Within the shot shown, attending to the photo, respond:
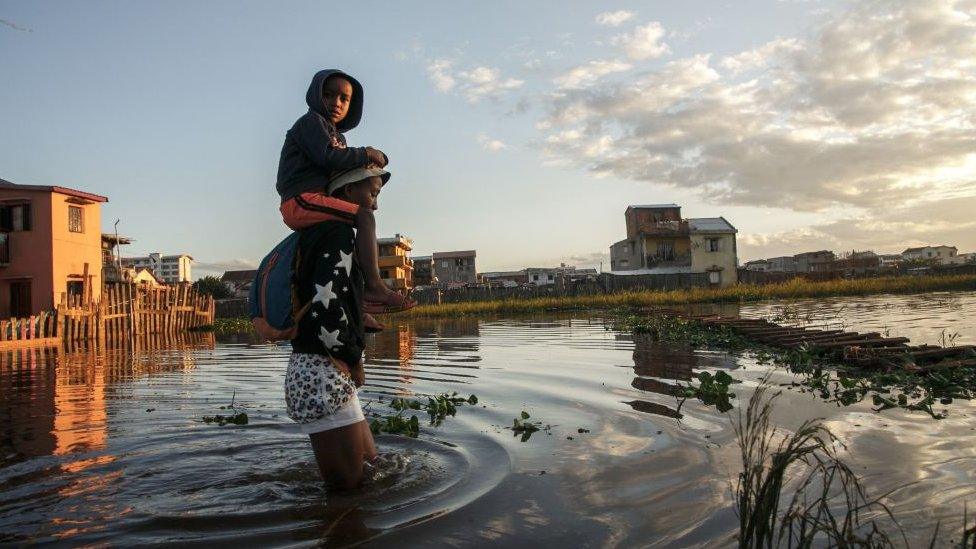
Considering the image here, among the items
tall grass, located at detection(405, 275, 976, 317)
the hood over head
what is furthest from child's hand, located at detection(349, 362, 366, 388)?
tall grass, located at detection(405, 275, 976, 317)

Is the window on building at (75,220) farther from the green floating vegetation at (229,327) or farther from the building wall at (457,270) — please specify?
the building wall at (457,270)

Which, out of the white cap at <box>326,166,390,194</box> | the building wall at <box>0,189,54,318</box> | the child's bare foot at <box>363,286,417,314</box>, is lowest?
the child's bare foot at <box>363,286,417,314</box>

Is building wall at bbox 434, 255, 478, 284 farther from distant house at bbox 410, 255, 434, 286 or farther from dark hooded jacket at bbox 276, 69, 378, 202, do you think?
dark hooded jacket at bbox 276, 69, 378, 202

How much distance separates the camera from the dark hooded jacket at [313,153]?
3.13 m

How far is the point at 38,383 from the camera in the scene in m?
8.58

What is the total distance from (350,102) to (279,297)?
119 cm

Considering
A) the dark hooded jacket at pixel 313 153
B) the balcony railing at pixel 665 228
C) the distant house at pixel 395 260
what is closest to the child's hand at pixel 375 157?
the dark hooded jacket at pixel 313 153

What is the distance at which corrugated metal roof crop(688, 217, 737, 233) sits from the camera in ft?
188

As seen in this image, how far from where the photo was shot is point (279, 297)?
3.12 meters

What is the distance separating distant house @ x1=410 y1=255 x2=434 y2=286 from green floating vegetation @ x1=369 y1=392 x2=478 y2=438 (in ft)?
231

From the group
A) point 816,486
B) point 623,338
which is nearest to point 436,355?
point 623,338

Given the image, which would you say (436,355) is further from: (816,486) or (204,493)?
(816,486)

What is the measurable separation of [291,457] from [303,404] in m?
1.14

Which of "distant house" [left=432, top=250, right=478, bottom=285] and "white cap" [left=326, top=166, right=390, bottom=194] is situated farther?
"distant house" [left=432, top=250, right=478, bottom=285]
